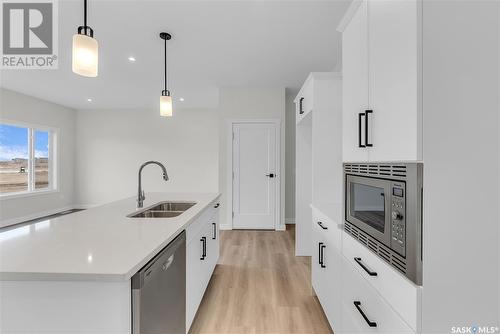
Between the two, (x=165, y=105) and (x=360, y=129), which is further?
(x=165, y=105)

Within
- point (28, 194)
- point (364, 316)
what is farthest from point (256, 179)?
point (28, 194)

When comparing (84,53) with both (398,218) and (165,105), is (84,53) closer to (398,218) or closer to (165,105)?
(165,105)

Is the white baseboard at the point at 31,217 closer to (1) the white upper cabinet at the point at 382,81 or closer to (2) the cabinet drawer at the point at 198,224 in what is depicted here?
(2) the cabinet drawer at the point at 198,224

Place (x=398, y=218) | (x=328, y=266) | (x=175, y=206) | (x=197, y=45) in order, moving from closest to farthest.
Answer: (x=398, y=218), (x=328, y=266), (x=175, y=206), (x=197, y=45)

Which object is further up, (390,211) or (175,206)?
(390,211)

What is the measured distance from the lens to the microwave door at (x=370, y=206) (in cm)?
102

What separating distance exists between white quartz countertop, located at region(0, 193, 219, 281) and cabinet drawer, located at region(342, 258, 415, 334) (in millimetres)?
965

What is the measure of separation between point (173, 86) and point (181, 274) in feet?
12.7

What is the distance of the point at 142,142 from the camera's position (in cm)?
634

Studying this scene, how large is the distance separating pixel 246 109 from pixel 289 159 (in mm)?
1328

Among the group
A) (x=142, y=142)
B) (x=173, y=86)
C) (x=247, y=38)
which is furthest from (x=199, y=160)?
(x=247, y=38)

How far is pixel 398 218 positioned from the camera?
0.92m

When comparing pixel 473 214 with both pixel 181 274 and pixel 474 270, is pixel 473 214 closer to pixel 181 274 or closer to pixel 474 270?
pixel 474 270

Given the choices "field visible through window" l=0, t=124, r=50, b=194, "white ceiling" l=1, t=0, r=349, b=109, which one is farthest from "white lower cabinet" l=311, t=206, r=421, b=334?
"field visible through window" l=0, t=124, r=50, b=194
